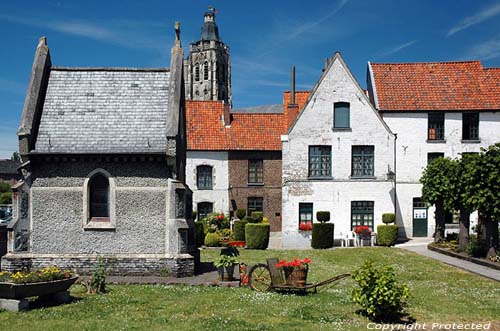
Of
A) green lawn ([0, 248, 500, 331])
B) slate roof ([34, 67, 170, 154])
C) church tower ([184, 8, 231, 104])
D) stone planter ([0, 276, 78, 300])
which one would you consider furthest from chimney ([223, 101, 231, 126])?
church tower ([184, 8, 231, 104])

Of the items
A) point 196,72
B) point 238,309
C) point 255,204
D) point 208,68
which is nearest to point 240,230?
point 255,204

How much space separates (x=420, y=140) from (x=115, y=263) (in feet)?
72.8

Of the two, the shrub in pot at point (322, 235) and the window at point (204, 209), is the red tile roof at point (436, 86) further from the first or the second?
the window at point (204, 209)

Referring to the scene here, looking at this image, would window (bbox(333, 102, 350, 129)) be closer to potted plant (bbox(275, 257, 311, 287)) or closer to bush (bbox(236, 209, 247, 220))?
bush (bbox(236, 209, 247, 220))

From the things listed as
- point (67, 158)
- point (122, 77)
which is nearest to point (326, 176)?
point (122, 77)

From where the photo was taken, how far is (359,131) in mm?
30828

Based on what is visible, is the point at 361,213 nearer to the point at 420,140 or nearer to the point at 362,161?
the point at 362,161

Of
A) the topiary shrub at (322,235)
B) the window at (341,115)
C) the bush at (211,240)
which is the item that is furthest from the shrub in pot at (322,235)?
the window at (341,115)

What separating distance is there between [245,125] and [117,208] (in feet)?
72.6

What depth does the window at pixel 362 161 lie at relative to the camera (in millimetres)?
30906

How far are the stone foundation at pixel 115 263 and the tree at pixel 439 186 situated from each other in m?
14.8

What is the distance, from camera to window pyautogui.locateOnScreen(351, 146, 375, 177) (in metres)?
30.9

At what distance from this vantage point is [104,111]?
62.8 ft

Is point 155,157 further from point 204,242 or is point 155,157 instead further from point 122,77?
point 204,242
